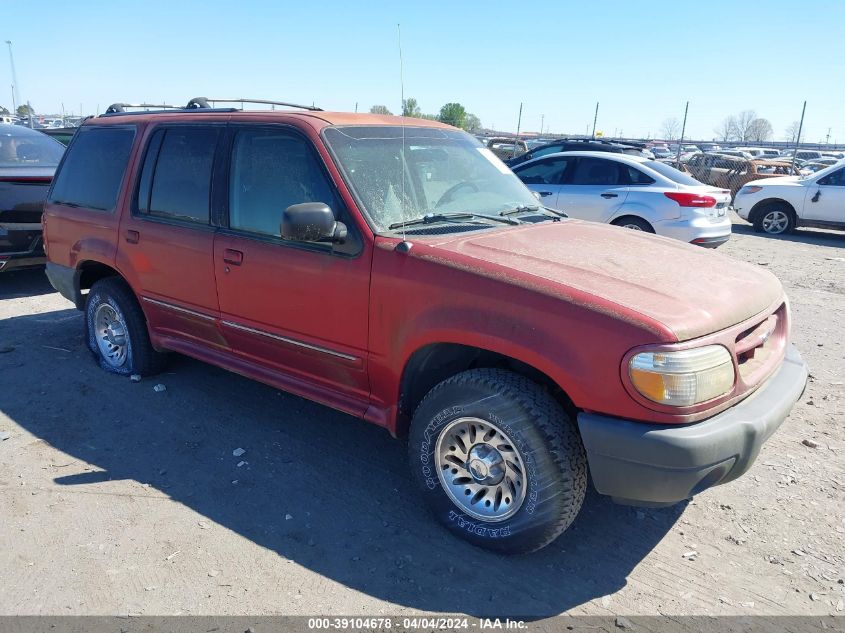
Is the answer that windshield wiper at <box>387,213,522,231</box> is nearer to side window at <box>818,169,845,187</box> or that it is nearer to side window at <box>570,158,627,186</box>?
side window at <box>570,158,627,186</box>

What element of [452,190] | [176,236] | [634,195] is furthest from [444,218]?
[634,195]

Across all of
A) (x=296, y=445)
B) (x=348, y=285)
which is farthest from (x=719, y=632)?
(x=296, y=445)

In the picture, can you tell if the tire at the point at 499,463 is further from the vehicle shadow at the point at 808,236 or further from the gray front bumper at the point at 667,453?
the vehicle shadow at the point at 808,236

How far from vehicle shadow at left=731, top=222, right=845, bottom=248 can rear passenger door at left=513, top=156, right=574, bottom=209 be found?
561 cm

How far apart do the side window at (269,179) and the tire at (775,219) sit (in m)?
12.6

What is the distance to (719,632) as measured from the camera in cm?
255

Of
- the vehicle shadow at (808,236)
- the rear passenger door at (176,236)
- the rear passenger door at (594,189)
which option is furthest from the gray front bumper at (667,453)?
the vehicle shadow at (808,236)

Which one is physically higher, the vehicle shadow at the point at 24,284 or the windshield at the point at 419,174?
the windshield at the point at 419,174

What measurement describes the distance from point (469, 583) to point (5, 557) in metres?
2.11

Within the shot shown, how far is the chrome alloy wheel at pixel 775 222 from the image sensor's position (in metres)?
13.2

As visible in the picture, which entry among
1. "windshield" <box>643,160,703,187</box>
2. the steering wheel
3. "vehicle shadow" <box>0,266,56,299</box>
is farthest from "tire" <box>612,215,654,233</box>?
"vehicle shadow" <box>0,266,56,299</box>

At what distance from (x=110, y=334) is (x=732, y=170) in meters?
18.2

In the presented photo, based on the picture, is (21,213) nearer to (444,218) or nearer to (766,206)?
(444,218)

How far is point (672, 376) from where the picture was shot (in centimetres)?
246
